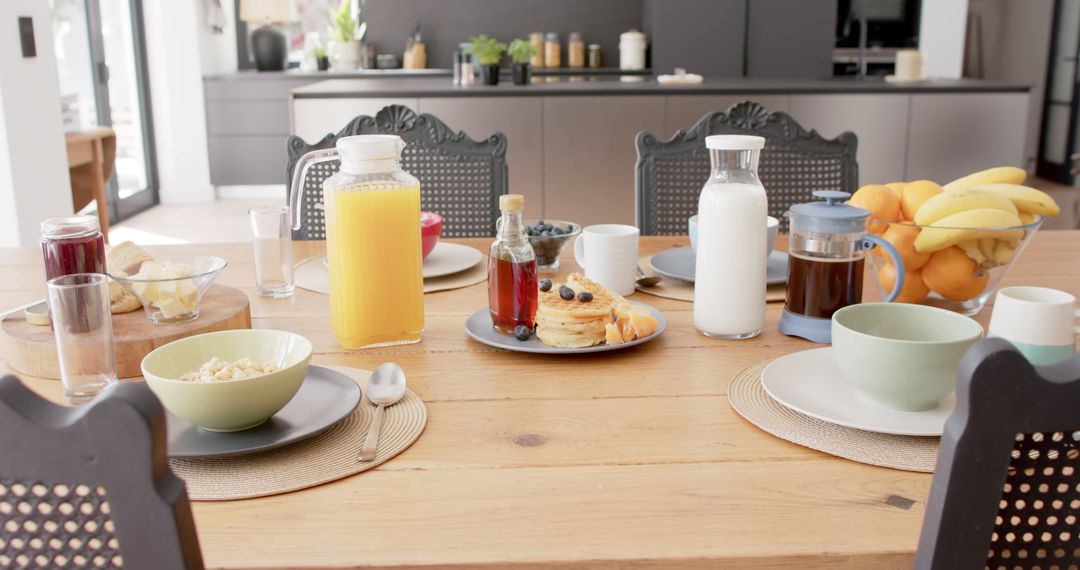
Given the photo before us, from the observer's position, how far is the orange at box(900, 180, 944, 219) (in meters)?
1.28

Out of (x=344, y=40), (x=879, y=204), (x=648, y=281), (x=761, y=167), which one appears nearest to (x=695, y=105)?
(x=761, y=167)

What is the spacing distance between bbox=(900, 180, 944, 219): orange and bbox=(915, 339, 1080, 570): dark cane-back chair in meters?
0.74

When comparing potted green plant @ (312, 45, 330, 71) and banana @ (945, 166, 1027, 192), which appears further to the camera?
potted green plant @ (312, 45, 330, 71)

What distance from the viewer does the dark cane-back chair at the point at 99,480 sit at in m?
0.48

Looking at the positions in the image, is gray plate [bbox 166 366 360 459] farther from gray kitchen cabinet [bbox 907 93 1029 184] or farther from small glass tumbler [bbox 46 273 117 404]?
gray kitchen cabinet [bbox 907 93 1029 184]

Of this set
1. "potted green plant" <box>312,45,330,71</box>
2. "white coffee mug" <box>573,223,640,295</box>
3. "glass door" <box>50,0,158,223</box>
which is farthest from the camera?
"potted green plant" <box>312,45,330,71</box>

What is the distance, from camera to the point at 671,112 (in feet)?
13.0

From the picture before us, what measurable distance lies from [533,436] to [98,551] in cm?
43

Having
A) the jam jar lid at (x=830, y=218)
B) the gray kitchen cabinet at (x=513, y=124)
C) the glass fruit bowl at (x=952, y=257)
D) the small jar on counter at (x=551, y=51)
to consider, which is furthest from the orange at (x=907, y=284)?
the small jar on counter at (x=551, y=51)

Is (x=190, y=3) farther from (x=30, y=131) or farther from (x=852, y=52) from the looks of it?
(x=852, y=52)

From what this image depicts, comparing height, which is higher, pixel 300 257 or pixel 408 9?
pixel 408 9

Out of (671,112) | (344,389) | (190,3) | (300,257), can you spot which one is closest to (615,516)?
(344,389)

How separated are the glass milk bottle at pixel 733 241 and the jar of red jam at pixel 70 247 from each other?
75cm

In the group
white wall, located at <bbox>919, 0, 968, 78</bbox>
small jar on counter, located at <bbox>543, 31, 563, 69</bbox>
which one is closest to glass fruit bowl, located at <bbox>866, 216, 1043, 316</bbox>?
small jar on counter, located at <bbox>543, 31, 563, 69</bbox>
